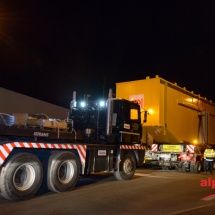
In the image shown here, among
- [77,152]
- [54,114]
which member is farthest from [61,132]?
[54,114]

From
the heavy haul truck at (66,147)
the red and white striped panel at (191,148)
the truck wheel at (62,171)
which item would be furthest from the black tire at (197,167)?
the truck wheel at (62,171)

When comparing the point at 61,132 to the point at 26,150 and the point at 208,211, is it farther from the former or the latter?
the point at 208,211

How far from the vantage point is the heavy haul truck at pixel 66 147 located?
24.9 feet

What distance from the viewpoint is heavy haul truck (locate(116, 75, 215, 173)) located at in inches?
601

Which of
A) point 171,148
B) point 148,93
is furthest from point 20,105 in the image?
point 171,148

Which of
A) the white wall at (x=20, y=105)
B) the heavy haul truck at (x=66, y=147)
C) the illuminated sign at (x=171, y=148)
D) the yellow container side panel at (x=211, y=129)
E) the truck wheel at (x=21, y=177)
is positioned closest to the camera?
the truck wheel at (x=21, y=177)

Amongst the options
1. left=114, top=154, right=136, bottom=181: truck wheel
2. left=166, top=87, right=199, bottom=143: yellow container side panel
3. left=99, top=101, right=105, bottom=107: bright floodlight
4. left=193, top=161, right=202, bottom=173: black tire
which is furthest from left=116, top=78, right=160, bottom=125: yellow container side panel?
left=99, top=101, right=105, bottom=107: bright floodlight

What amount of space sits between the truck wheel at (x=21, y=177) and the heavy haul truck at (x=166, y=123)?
25.5 ft

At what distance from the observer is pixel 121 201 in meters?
7.70

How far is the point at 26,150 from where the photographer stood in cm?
798

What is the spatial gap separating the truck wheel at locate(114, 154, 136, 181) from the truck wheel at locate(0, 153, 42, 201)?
3.82 m

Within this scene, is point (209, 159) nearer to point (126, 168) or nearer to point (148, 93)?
point (148, 93)

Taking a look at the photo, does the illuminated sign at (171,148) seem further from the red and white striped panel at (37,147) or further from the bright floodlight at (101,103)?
the red and white striped panel at (37,147)

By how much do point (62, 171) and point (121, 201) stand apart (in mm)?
2089
